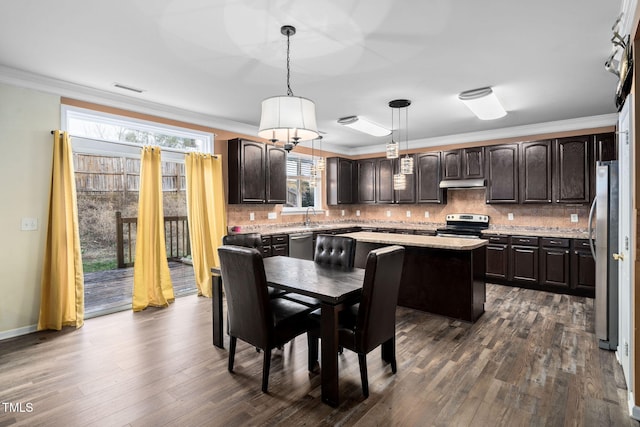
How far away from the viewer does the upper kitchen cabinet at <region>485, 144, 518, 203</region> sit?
215 inches

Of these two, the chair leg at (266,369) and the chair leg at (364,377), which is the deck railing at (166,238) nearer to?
the chair leg at (266,369)

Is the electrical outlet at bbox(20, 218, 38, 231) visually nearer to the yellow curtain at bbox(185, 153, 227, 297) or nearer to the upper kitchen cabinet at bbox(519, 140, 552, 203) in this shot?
the yellow curtain at bbox(185, 153, 227, 297)

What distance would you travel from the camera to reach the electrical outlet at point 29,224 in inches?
135

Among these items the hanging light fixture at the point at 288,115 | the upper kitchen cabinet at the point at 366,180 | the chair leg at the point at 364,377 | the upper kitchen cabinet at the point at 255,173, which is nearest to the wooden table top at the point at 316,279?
the chair leg at the point at 364,377

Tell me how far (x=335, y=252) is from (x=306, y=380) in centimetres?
115

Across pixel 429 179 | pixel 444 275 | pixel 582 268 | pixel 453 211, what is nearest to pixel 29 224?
pixel 444 275

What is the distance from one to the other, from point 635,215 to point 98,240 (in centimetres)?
531

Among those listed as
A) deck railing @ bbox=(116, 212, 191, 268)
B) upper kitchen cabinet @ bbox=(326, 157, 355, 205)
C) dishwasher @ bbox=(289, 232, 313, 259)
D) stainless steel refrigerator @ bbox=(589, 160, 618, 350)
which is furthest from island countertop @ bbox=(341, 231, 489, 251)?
upper kitchen cabinet @ bbox=(326, 157, 355, 205)

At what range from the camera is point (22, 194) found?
11.2 feet

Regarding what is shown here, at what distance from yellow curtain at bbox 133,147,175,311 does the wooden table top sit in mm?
1916

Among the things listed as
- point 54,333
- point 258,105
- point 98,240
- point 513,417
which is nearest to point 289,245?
point 258,105

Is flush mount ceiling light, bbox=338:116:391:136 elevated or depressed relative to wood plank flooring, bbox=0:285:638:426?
elevated

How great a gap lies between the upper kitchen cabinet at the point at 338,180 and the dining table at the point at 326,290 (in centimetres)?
422

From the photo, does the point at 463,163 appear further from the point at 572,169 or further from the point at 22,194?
the point at 22,194
